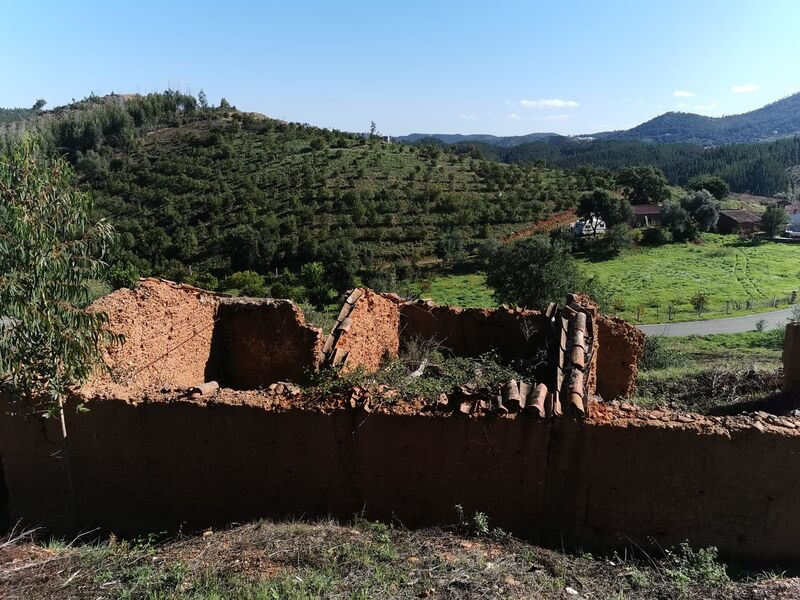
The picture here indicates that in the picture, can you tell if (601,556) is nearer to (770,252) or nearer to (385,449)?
(385,449)

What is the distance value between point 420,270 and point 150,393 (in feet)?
138

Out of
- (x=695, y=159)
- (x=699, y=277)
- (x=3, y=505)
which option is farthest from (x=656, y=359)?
(x=695, y=159)

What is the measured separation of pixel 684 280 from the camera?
4581 centimetres

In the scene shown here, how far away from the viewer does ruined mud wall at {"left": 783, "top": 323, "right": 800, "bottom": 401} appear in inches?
437

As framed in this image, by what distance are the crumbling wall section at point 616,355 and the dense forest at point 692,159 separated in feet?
270

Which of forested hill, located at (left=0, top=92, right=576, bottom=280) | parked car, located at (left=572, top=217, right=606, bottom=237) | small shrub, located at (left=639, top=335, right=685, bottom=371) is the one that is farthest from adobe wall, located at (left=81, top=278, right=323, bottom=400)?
parked car, located at (left=572, top=217, right=606, bottom=237)

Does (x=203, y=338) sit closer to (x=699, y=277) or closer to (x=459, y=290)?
(x=459, y=290)

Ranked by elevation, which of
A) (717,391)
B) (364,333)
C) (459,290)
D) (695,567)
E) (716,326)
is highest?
(364,333)

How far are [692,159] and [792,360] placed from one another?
532 ft

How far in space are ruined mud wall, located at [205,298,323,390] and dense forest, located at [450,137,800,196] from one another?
8313 cm

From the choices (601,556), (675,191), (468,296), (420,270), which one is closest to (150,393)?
(601,556)

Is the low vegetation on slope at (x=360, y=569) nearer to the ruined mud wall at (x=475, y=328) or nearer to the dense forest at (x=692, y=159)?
the ruined mud wall at (x=475, y=328)

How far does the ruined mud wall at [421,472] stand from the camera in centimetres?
655

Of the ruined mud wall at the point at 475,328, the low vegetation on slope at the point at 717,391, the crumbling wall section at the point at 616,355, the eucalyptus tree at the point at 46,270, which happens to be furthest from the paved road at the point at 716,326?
the eucalyptus tree at the point at 46,270
